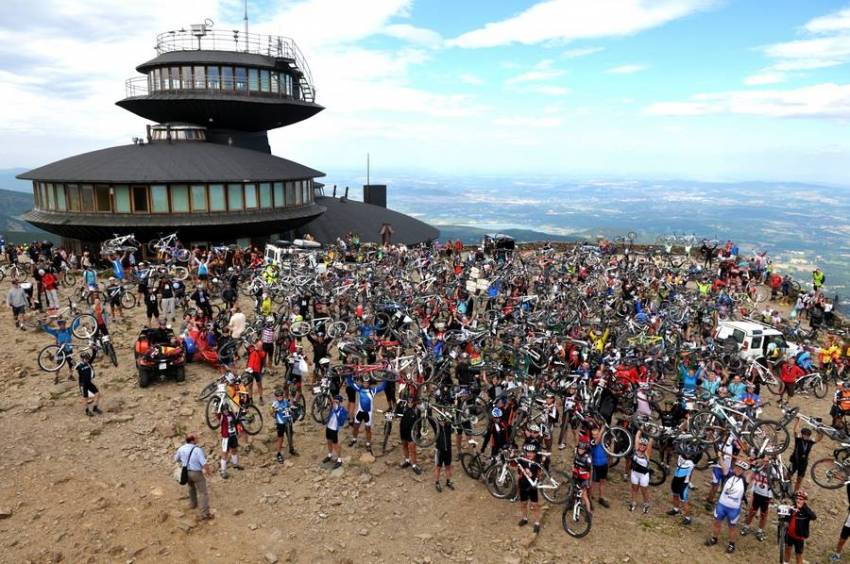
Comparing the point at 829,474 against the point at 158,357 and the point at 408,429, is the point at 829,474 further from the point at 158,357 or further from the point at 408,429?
the point at 158,357

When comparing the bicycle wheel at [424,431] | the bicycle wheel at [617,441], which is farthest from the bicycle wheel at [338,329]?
the bicycle wheel at [617,441]

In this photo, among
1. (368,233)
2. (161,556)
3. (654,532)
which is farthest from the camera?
(368,233)

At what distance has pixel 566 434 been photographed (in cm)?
→ 1527

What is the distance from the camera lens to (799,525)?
10.2 m

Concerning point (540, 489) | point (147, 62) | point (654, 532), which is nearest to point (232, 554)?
point (540, 489)

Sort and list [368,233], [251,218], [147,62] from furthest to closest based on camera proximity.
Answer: [368,233] → [147,62] → [251,218]

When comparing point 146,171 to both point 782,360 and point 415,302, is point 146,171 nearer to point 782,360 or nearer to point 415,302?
point 415,302

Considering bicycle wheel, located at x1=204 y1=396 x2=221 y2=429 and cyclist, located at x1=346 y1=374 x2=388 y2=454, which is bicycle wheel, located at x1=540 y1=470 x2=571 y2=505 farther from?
bicycle wheel, located at x1=204 y1=396 x2=221 y2=429

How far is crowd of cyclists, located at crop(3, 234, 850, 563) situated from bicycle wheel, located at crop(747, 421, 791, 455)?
0.06m

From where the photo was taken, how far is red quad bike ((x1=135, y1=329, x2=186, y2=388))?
16047 mm

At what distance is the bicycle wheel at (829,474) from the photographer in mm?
13229

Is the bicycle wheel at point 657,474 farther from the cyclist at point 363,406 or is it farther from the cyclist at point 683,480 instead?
the cyclist at point 363,406

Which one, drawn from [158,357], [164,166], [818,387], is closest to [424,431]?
[158,357]

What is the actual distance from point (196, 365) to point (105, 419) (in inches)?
147
